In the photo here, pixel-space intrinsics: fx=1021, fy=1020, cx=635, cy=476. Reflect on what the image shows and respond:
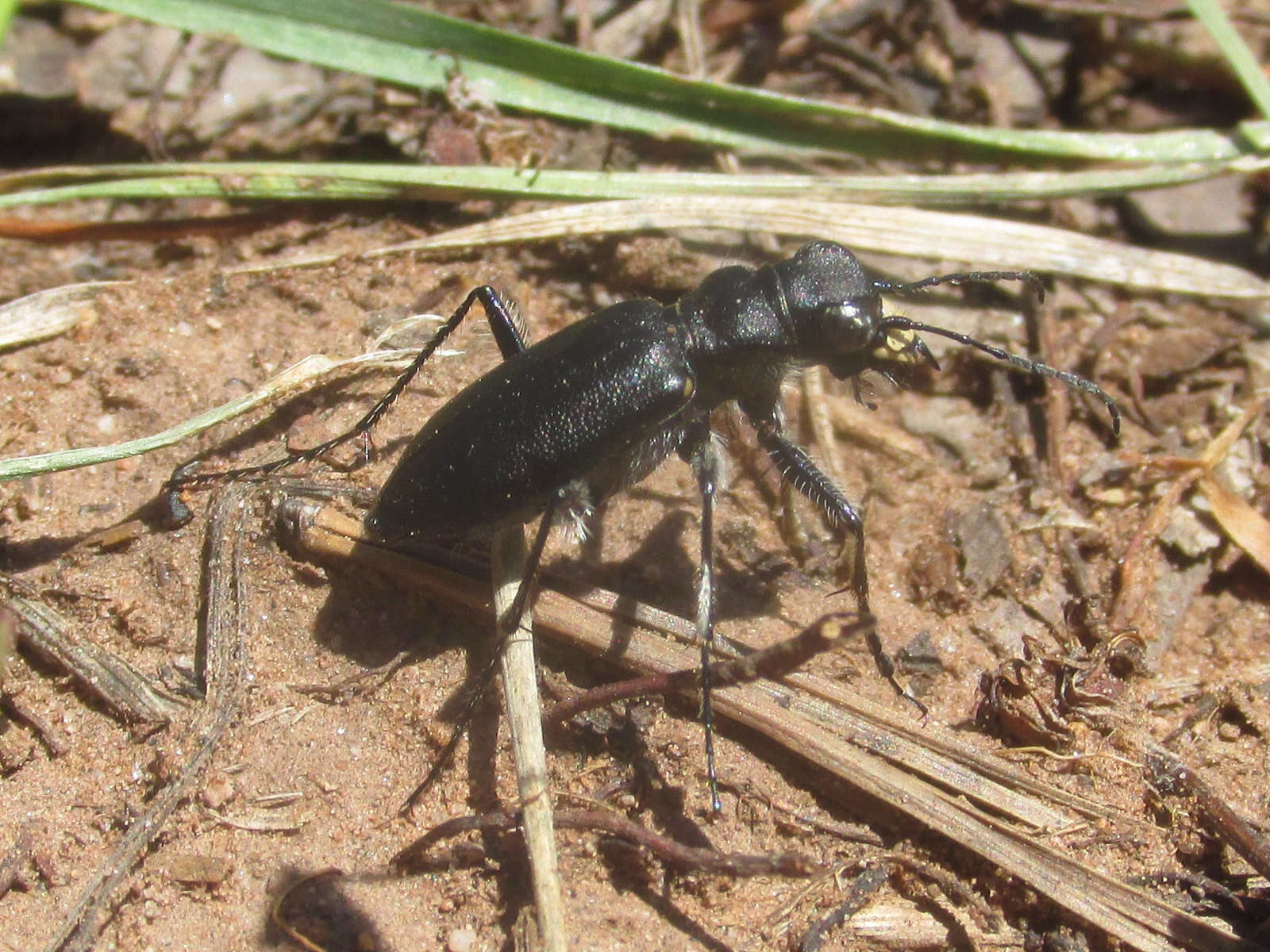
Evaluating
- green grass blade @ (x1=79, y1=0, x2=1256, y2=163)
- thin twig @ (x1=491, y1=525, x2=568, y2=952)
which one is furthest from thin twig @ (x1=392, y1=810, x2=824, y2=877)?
green grass blade @ (x1=79, y1=0, x2=1256, y2=163)

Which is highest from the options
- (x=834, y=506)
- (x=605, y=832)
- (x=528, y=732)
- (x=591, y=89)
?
(x=591, y=89)

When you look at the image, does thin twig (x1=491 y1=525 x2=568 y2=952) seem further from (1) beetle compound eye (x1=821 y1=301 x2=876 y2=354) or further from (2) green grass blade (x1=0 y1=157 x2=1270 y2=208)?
(2) green grass blade (x1=0 y1=157 x2=1270 y2=208)

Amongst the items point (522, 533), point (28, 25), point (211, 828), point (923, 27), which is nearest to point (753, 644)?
point (522, 533)

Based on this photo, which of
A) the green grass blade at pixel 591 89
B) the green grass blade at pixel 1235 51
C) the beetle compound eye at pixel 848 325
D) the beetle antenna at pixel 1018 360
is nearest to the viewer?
the beetle antenna at pixel 1018 360

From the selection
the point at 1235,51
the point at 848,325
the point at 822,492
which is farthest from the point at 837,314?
the point at 1235,51

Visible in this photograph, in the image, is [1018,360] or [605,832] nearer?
[605,832]

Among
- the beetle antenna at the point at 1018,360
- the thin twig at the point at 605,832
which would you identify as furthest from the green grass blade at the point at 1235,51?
the thin twig at the point at 605,832

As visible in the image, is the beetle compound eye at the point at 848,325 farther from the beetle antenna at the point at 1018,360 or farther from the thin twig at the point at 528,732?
the thin twig at the point at 528,732

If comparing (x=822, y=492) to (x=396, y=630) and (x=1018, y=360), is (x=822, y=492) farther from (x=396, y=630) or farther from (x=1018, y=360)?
(x=396, y=630)

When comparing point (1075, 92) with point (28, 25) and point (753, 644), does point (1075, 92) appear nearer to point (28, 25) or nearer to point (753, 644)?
point (753, 644)
